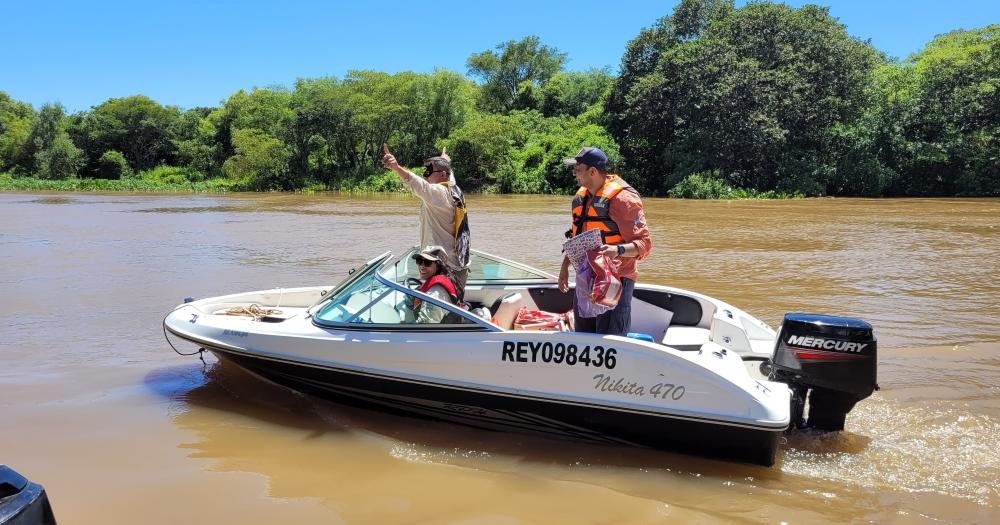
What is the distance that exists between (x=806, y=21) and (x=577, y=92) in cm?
2858

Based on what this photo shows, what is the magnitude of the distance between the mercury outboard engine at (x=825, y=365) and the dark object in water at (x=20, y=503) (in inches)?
157

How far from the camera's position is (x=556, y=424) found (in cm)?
455

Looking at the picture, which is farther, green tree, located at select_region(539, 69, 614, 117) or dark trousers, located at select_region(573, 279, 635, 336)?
green tree, located at select_region(539, 69, 614, 117)

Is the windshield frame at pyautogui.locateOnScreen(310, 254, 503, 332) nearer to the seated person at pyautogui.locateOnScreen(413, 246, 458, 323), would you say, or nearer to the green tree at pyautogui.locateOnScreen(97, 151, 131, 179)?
the seated person at pyautogui.locateOnScreen(413, 246, 458, 323)

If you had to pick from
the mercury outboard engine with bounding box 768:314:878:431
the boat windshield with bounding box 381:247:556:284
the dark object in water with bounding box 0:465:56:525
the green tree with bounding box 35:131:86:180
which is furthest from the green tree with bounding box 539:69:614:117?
the dark object in water with bounding box 0:465:56:525

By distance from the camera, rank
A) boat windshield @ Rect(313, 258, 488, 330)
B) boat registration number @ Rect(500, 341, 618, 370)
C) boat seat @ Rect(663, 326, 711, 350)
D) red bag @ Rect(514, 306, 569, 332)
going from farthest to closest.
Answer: boat seat @ Rect(663, 326, 711, 350), red bag @ Rect(514, 306, 569, 332), boat windshield @ Rect(313, 258, 488, 330), boat registration number @ Rect(500, 341, 618, 370)

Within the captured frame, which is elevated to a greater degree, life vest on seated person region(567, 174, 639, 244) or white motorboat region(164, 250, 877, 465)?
life vest on seated person region(567, 174, 639, 244)

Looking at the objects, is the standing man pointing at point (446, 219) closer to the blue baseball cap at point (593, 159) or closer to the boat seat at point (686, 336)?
the blue baseball cap at point (593, 159)

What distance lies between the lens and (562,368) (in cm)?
438

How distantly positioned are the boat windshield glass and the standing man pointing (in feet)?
2.01

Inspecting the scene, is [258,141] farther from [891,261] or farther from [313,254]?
[891,261]

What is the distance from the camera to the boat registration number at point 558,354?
427cm

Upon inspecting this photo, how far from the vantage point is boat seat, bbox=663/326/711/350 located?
5.26 metres

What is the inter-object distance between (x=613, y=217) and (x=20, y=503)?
3328 mm
